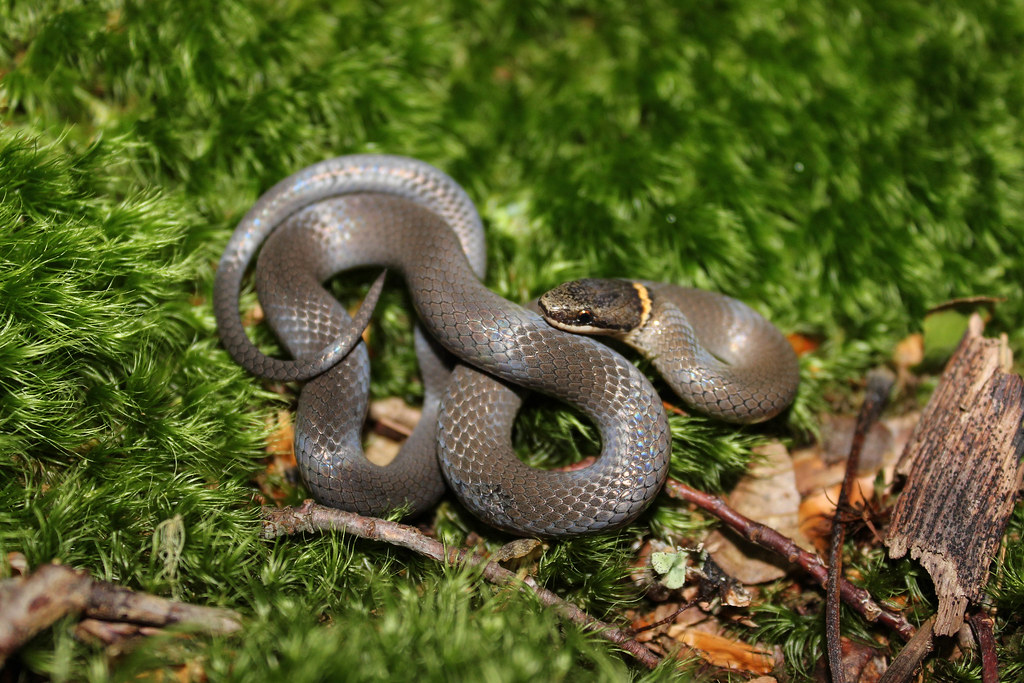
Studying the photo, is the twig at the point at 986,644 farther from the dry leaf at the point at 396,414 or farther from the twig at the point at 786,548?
the dry leaf at the point at 396,414

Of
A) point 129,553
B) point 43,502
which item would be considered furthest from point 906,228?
point 43,502

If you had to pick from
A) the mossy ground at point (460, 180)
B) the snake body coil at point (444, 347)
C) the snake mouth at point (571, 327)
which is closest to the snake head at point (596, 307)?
the snake mouth at point (571, 327)

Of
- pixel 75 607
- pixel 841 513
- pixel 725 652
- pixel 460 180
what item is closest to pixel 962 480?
pixel 841 513

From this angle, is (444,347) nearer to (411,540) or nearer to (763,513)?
(411,540)

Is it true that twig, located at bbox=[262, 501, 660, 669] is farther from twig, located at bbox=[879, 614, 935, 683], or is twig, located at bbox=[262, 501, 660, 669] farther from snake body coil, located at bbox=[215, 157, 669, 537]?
twig, located at bbox=[879, 614, 935, 683]

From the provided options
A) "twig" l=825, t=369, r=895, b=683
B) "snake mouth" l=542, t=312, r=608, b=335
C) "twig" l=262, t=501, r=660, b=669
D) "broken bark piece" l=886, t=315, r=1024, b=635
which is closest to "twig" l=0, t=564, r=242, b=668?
"twig" l=262, t=501, r=660, b=669
